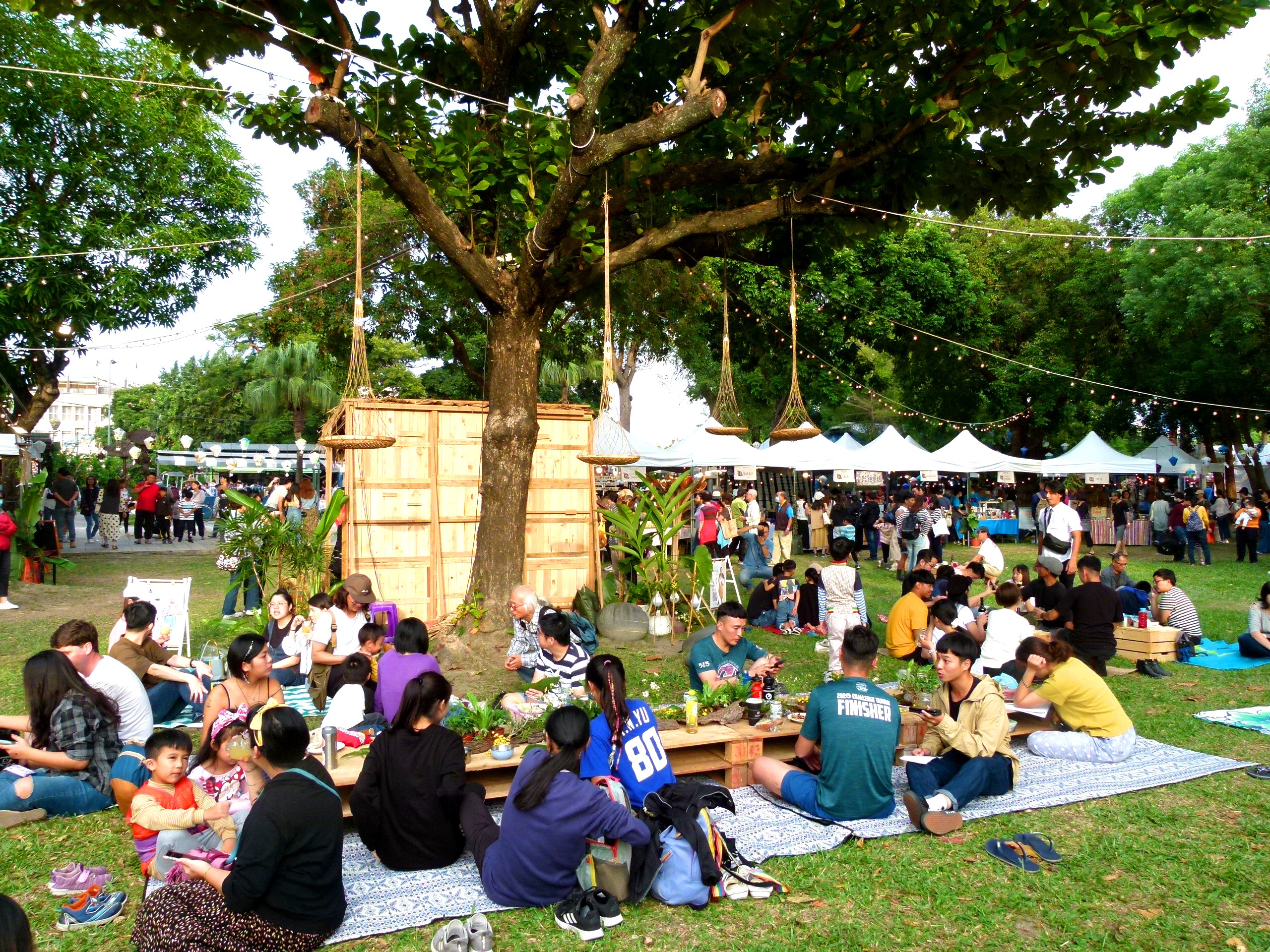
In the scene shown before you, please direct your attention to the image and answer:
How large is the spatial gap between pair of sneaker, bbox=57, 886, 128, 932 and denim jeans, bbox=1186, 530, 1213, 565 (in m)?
19.7

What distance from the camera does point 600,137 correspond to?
7406 mm

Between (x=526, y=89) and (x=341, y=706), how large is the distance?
762 cm

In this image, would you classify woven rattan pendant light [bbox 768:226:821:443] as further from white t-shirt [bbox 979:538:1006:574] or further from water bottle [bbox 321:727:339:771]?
water bottle [bbox 321:727:339:771]

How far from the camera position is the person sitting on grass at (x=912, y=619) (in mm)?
8609

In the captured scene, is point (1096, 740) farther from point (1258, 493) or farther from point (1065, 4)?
point (1258, 493)

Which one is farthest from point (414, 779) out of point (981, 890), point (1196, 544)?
point (1196, 544)

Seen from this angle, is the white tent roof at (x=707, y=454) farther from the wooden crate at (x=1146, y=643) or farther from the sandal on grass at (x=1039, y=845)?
the sandal on grass at (x=1039, y=845)

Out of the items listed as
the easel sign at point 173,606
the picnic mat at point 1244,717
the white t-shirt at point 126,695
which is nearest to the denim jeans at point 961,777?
the picnic mat at point 1244,717

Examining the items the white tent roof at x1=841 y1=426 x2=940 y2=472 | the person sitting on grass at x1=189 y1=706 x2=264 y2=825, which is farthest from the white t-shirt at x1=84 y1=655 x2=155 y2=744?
the white tent roof at x1=841 y1=426 x2=940 y2=472

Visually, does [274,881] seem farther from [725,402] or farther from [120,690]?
[725,402]

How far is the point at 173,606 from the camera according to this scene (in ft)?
30.7

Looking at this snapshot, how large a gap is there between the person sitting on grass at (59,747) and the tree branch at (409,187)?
14.7 ft

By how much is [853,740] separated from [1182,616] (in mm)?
6671

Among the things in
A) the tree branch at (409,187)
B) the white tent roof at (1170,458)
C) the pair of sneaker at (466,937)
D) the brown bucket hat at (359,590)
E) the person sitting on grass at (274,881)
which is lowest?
the pair of sneaker at (466,937)
